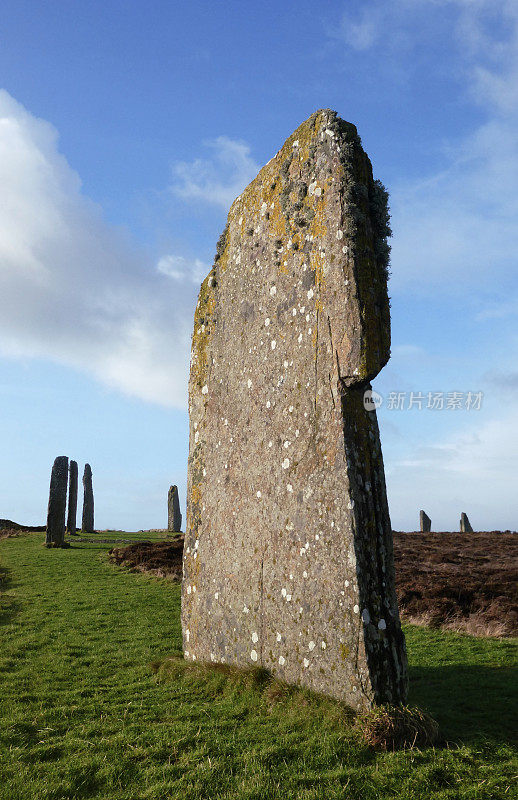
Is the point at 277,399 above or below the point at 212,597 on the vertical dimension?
above

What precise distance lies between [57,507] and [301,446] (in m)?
19.9

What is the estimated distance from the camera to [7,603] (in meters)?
13.2

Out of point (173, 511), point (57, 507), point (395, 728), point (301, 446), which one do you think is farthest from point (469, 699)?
point (173, 511)

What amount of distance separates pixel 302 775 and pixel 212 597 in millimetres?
3213

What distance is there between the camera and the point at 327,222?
6.58 m

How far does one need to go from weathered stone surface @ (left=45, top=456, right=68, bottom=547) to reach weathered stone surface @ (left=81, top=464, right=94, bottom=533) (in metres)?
7.93

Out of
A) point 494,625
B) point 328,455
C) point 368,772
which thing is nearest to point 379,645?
point 368,772

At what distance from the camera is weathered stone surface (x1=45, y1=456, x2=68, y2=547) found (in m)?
23.4

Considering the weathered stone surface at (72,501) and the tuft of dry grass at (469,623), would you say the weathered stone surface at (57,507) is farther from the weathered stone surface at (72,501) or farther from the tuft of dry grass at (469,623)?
the tuft of dry grass at (469,623)

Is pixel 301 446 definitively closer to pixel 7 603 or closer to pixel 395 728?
pixel 395 728

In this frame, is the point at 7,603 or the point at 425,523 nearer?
the point at 7,603

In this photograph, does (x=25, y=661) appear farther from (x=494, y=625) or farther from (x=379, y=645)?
(x=494, y=625)

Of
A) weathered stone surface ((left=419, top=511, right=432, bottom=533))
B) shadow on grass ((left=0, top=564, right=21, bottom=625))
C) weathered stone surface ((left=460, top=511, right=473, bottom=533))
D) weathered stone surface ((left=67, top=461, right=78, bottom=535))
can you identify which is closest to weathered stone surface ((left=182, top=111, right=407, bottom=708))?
shadow on grass ((left=0, top=564, right=21, bottom=625))

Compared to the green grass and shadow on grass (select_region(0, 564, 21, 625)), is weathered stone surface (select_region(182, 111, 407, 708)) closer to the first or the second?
the green grass
